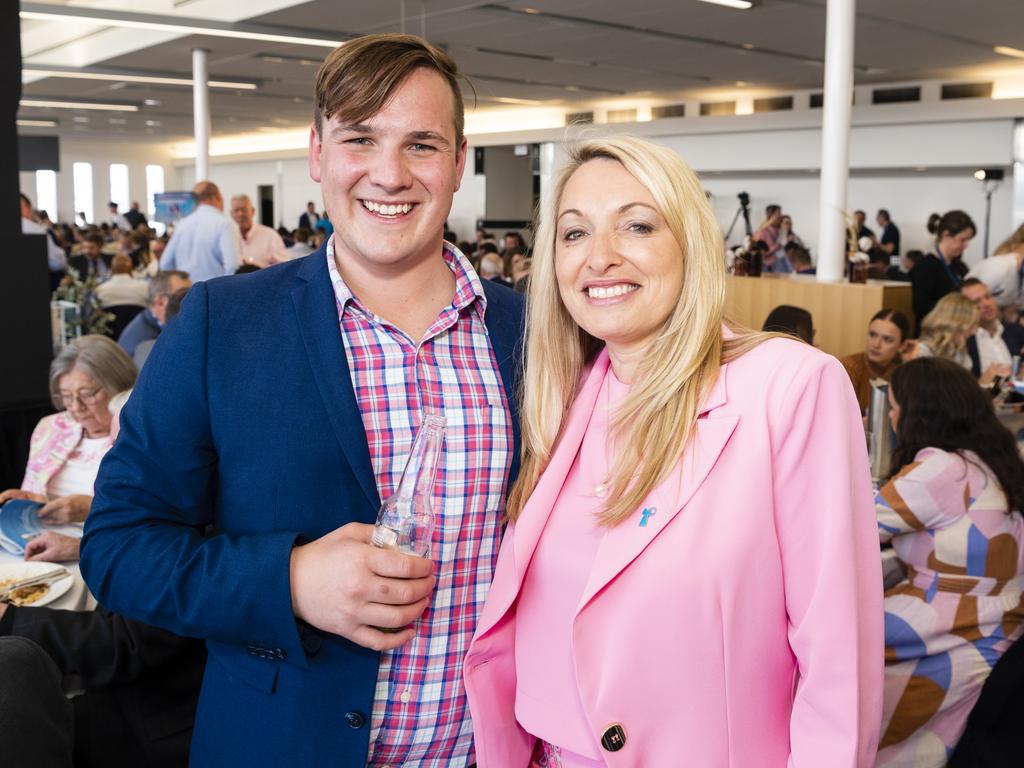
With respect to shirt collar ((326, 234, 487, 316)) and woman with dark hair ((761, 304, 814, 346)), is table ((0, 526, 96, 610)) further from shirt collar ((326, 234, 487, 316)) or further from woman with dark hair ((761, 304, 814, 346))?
woman with dark hair ((761, 304, 814, 346))

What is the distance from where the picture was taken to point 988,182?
42.0 feet

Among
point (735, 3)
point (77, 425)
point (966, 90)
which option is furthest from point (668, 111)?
point (77, 425)

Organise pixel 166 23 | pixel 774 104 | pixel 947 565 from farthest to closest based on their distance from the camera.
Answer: pixel 774 104 < pixel 166 23 < pixel 947 565

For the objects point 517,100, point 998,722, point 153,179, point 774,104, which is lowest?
point 998,722

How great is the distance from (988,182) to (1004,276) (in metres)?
7.60

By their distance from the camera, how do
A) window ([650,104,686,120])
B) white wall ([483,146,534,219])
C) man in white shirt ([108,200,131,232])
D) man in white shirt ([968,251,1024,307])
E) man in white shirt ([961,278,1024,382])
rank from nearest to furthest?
man in white shirt ([961,278,1024,382]) → man in white shirt ([968,251,1024,307]) → window ([650,104,686,120]) → white wall ([483,146,534,219]) → man in white shirt ([108,200,131,232])

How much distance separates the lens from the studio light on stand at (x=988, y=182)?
41.1ft

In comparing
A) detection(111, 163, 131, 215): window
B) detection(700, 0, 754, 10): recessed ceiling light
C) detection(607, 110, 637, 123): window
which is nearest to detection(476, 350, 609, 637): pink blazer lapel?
detection(700, 0, 754, 10): recessed ceiling light

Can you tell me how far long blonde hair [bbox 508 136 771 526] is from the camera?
1.31 m

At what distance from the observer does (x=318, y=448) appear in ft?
4.14

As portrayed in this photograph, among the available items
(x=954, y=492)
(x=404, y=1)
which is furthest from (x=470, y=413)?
(x=404, y=1)

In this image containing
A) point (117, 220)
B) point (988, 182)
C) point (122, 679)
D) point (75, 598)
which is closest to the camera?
point (122, 679)

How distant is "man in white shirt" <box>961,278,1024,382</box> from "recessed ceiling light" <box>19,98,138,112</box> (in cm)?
1508

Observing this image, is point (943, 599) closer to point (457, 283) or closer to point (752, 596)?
point (752, 596)
